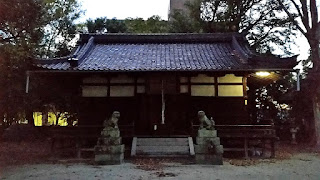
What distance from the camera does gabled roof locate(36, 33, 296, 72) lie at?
13.8 meters

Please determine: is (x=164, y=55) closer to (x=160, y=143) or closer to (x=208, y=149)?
(x=160, y=143)

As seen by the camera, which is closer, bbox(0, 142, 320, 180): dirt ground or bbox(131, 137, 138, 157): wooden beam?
bbox(0, 142, 320, 180): dirt ground

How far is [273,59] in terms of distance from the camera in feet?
44.9

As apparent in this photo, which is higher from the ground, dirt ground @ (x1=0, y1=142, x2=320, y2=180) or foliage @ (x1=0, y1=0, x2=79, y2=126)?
foliage @ (x1=0, y1=0, x2=79, y2=126)

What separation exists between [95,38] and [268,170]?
1319 cm

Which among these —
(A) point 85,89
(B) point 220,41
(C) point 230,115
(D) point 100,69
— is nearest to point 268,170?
(C) point 230,115

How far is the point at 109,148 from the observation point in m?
10.9

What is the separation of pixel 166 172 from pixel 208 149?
2.27m

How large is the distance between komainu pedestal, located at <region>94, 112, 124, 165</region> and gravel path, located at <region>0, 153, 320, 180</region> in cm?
40

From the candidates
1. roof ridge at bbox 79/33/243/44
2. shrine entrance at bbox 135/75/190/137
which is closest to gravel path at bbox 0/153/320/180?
shrine entrance at bbox 135/75/190/137

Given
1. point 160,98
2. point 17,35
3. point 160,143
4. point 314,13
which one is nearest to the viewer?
point 17,35

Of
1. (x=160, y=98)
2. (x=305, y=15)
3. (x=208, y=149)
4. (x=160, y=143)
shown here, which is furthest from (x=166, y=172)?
(x=305, y=15)

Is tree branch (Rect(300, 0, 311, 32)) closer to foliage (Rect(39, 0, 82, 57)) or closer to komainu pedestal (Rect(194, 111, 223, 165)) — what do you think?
komainu pedestal (Rect(194, 111, 223, 165))

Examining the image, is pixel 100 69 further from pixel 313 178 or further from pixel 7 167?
pixel 313 178
